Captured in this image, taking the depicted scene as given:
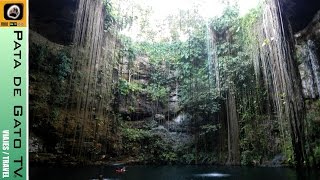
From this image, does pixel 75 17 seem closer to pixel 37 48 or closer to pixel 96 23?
pixel 96 23

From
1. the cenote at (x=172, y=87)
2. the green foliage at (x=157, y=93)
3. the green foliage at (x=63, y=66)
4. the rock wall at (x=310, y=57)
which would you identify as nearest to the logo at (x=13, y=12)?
the cenote at (x=172, y=87)

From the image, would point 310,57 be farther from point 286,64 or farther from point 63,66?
point 63,66

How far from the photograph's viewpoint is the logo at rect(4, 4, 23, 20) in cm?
257

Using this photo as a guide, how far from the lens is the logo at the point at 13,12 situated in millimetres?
2572

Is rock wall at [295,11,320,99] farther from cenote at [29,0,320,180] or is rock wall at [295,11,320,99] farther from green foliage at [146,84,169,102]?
green foliage at [146,84,169,102]

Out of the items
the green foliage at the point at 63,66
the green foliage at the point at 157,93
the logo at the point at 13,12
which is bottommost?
the logo at the point at 13,12

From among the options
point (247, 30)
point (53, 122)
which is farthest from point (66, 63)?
point (247, 30)

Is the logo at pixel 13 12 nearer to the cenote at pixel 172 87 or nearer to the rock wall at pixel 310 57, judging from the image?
the cenote at pixel 172 87

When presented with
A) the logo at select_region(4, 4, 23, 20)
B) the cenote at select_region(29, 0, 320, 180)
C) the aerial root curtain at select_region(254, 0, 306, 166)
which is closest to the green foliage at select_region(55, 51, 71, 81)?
the cenote at select_region(29, 0, 320, 180)

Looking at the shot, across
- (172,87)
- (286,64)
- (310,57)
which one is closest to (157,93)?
(172,87)

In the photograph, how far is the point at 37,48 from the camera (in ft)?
27.8

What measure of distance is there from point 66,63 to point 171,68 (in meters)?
3.85

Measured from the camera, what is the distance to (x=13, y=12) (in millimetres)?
2592

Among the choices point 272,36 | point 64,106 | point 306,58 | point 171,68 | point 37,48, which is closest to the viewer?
point 272,36
